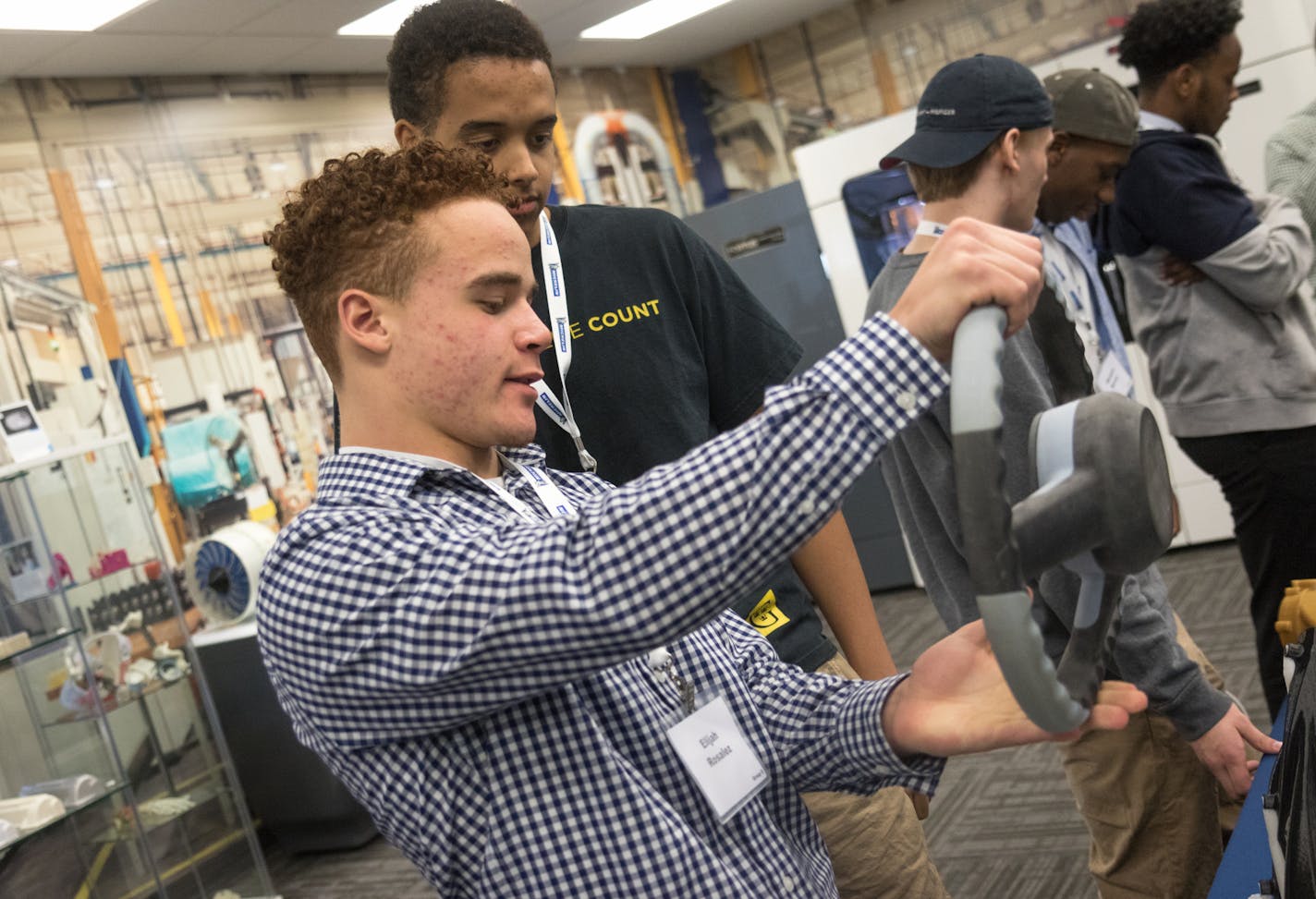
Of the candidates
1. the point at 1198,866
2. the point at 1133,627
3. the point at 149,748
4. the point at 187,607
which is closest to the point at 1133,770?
the point at 1198,866

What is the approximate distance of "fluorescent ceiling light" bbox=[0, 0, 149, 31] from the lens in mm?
4750

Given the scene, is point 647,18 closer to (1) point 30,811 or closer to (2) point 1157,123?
(2) point 1157,123

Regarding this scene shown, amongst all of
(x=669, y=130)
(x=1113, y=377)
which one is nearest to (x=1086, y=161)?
(x=1113, y=377)

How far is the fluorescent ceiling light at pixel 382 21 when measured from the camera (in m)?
5.91

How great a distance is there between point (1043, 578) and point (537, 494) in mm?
803

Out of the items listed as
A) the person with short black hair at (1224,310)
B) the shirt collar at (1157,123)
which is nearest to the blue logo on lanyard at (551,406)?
the person with short black hair at (1224,310)

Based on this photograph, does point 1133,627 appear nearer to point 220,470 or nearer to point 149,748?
point 149,748

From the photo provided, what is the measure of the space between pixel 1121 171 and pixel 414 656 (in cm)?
222

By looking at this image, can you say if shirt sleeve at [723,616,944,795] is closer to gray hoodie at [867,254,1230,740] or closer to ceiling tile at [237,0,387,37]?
gray hoodie at [867,254,1230,740]

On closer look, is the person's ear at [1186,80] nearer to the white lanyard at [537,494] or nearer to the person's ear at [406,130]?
the person's ear at [406,130]

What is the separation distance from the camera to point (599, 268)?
1708 millimetres

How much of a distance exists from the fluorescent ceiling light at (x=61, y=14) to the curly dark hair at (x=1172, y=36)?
391 cm

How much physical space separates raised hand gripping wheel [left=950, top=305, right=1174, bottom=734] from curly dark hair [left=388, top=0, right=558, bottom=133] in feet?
3.13

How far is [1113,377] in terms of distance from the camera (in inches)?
83.2
